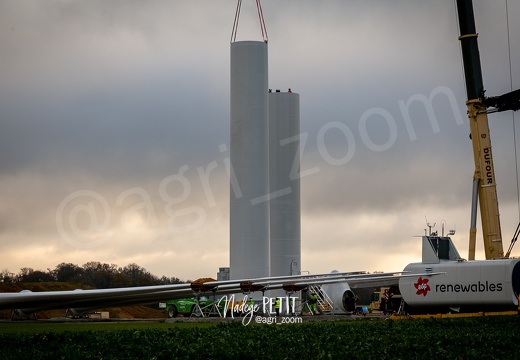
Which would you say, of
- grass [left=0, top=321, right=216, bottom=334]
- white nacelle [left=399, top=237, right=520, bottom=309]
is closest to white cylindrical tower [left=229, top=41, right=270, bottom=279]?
white nacelle [left=399, top=237, right=520, bottom=309]

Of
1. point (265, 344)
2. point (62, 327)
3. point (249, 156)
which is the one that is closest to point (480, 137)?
point (249, 156)

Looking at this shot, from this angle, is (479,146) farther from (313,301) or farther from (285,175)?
(285,175)

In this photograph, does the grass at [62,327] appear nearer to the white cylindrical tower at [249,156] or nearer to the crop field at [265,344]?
the crop field at [265,344]

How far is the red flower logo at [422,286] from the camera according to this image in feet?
113

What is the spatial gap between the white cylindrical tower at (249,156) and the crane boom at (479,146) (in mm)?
9708

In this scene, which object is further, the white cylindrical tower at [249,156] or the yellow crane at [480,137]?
the white cylindrical tower at [249,156]

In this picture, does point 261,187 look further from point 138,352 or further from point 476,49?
point 138,352

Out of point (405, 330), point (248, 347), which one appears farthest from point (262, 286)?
point (248, 347)

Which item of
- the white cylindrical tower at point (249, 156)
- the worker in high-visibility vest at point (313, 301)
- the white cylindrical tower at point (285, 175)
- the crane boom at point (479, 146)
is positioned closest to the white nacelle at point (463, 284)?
the crane boom at point (479, 146)

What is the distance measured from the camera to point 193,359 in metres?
15.1

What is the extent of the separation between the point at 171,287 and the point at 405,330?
959 centimetres

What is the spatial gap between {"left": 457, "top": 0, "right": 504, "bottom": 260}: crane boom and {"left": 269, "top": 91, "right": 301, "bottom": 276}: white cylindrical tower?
46.2 ft

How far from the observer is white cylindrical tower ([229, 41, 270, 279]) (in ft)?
131

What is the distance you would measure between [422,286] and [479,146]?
20.9 feet
